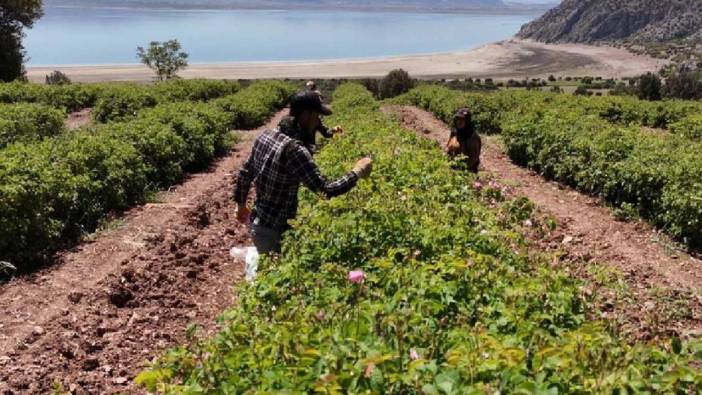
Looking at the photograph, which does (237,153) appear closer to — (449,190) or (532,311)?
(449,190)

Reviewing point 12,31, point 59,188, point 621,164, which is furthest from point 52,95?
point 621,164

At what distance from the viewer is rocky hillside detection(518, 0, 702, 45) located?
160 metres

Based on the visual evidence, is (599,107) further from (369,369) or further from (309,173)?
(369,369)

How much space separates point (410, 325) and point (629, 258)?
20.3 feet

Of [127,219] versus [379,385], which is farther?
[127,219]

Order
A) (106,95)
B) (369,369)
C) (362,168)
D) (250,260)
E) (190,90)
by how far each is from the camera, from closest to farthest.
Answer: (369,369) < (362,168) < (250,260) < (106,95) < (190,90)

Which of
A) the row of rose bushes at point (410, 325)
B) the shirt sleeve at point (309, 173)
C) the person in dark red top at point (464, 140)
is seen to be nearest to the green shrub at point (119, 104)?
the person in dark red top at point (464, 140)

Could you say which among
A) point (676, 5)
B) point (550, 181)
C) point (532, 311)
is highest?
point (676, 5)

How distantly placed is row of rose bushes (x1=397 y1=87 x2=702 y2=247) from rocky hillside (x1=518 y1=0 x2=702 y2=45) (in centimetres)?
15852

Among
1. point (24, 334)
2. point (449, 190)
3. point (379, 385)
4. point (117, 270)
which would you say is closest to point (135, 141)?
point (117, 270)

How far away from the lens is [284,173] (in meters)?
4.62

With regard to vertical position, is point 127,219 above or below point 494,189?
below

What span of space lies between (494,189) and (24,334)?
4254 millimetres

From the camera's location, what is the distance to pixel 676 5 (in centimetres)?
17838
